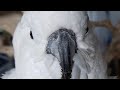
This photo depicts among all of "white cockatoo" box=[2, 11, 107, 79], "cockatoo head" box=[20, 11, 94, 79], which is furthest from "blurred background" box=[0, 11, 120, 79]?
"cockatoo head" box=[20, 11, 94, 79]

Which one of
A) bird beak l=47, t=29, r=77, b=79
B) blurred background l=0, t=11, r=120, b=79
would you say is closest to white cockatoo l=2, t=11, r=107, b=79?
bird beak l=47, t=29, r=77, b=79

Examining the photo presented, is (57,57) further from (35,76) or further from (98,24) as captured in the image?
(98,24)

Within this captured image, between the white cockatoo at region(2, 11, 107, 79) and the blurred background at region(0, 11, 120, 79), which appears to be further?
the blurred background at region(0, 11, 120, 79)

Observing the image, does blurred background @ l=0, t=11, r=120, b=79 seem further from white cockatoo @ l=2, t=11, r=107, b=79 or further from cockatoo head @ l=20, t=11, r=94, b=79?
cockatoo head @ l=20, t=11, r=94, b=79

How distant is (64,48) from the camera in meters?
0.86

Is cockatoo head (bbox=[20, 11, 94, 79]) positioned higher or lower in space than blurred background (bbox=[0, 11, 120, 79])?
lower

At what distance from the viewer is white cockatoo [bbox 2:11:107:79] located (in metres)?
0.87

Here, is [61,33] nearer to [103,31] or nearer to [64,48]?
[64,48]

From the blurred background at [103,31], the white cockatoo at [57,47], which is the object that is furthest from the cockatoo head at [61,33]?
the blurred background at [103,31]

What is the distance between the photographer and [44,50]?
92 centimetres
